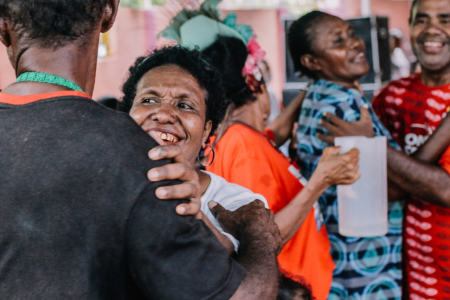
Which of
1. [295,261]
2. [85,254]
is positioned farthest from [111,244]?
[295,261]

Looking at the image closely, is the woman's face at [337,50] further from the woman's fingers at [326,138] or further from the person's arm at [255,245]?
the person's arm at [255,245]

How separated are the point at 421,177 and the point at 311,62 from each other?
3.18 ft

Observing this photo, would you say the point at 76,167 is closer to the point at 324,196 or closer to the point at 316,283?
the point at 316,283

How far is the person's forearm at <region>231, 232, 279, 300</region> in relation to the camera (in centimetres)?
90

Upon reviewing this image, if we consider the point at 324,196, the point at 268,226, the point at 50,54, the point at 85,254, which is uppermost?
the point at 50,54

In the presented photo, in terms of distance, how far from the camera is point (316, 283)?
195 cm

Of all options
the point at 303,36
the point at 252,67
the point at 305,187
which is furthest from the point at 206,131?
the point at 303,36

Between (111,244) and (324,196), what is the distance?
65.2 inches

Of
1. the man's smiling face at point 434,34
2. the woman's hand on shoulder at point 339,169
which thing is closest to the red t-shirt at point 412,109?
the man's smiling face at point 434,34

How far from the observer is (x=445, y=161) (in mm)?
2129

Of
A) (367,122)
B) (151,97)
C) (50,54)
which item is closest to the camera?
(50,54)

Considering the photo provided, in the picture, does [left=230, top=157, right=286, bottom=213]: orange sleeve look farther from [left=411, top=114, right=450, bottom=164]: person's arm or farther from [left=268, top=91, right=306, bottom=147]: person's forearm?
[left=268, top=91, right=306, bottom=147]: person's forearm

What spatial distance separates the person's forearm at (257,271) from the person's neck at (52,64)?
0.57 meters

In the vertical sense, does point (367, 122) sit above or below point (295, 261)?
above
